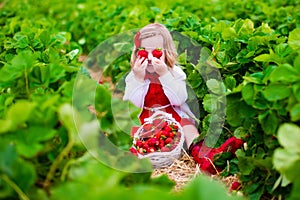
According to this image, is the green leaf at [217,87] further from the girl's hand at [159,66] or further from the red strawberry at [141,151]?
the red strawberry at [141,151]

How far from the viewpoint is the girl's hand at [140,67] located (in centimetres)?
312

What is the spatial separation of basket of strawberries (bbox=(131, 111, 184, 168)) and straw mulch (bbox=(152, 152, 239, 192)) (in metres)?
0.03

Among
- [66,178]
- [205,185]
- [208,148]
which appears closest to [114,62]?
[208,148]

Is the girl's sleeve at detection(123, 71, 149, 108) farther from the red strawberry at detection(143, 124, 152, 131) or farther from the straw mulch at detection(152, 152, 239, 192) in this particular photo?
the straw mulch at detection(152, 152, 239, 192)

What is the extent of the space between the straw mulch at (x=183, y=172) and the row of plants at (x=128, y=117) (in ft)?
0.47

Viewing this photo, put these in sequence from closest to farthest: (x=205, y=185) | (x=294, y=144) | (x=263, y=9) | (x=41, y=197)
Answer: (x=205, y=185) → (x=41, y=197) → (x=294, y=144) → (x=263, y=9)

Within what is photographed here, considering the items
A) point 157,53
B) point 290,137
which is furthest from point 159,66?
point 290,137

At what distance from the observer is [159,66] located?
3107 mm

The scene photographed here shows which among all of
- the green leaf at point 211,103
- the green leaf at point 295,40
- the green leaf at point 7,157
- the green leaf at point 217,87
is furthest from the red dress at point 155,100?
the green leaf at point 7,157

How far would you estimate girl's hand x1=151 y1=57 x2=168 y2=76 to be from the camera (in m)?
3.10

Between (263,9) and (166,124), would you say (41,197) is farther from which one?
(263,9)

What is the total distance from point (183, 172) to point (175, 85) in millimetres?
546

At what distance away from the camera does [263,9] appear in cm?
530

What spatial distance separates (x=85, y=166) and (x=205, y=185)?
486 millimetres
